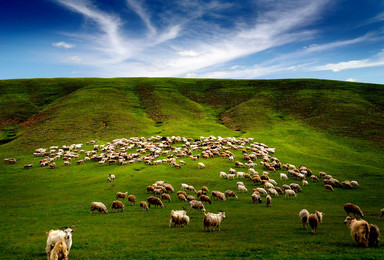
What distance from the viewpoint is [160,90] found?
122 meters

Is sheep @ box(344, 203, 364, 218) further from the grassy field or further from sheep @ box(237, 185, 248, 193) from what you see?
sheep @ box(237, 185, 248, 193)

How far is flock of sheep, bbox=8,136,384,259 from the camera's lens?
681 inches

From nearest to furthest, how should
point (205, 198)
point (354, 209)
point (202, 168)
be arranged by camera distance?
1. point (354, 209)
2. point (205, 198)
3. point (202, 168)

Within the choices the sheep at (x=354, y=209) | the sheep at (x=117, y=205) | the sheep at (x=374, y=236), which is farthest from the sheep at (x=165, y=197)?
the sheep at (x=374, y=236)

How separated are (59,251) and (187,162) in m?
34.0

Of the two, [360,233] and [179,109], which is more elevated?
[179,109]

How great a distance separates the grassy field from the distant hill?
51cm

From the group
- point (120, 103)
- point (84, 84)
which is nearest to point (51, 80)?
point (84, 84)

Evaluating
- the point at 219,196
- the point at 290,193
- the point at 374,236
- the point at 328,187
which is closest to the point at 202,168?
the point at 219,196

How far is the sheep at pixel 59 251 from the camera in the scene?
1034 cm

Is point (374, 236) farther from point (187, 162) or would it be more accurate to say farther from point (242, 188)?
point (187, 162)

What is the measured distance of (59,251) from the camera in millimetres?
10477

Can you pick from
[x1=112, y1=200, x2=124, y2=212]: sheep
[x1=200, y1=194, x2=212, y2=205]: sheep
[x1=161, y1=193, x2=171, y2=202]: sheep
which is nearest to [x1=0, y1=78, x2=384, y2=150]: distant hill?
[x1=161, y1=193, x2=171, y2=202]: sheep

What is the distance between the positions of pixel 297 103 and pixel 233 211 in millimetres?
87947
